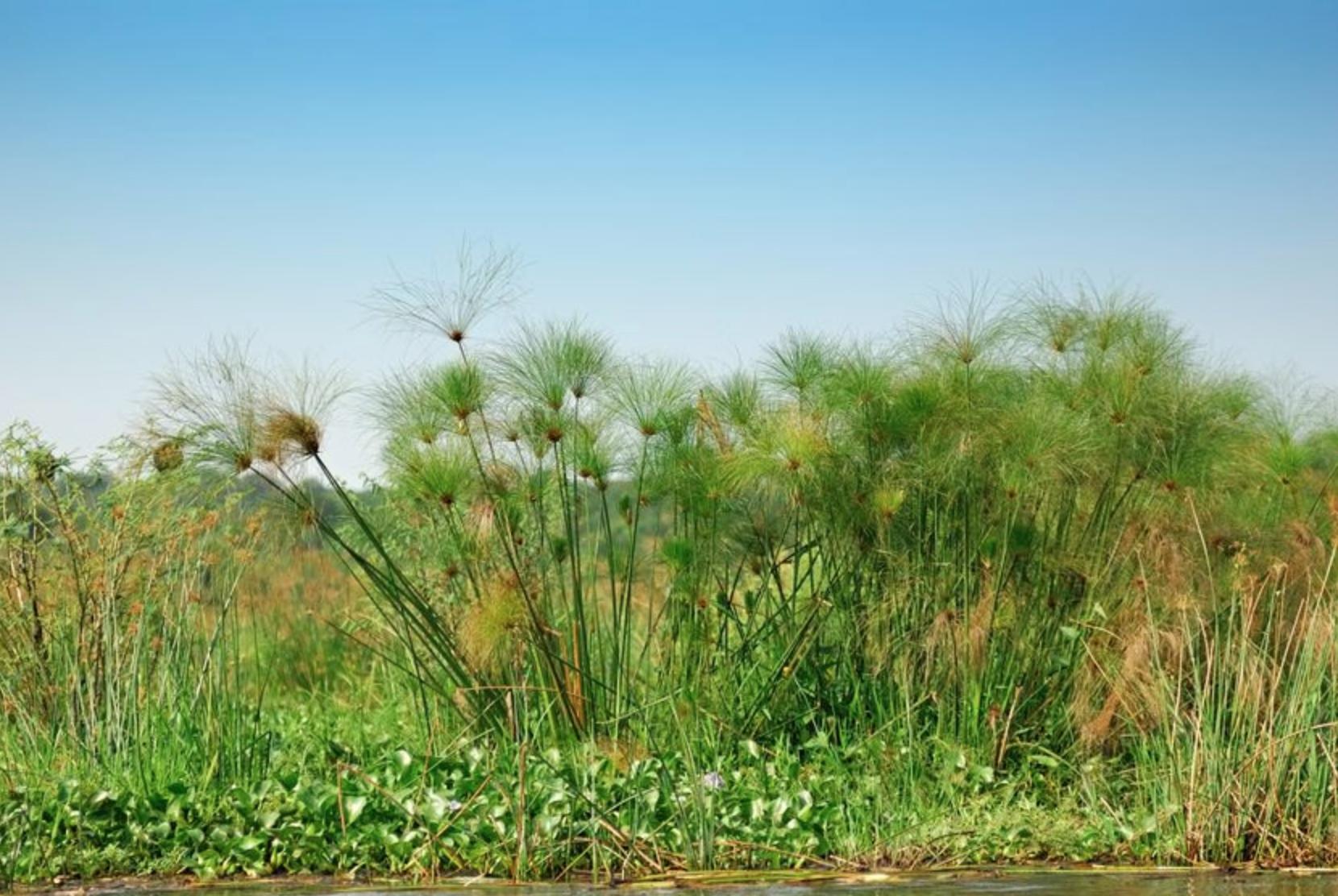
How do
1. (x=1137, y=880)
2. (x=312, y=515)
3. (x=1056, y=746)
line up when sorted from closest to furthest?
(x=1137, y=880) < (x=312, y=515) < (x=1056, y=746)

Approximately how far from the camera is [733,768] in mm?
6289

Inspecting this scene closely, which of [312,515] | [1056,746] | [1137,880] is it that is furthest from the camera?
[1056,746]

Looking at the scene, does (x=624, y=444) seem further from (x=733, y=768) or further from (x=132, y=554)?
(x=132, y=554)

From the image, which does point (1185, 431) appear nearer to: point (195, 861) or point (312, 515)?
point (312, 515)

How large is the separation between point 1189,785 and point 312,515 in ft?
10.3

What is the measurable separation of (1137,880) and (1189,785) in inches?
16.3

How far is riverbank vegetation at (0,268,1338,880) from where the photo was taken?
219 inches

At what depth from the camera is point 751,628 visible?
6.85m

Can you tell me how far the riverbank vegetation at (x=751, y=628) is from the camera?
18.2 feet

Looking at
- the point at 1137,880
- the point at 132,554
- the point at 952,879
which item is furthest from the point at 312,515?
the point at 1137,880

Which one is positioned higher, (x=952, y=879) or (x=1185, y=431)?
(x=1185, y=431)

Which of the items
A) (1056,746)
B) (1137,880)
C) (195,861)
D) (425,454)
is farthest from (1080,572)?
(195,861)

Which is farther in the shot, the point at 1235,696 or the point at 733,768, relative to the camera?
the point at 733,768

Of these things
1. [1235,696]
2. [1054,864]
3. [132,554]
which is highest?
[132,554]
